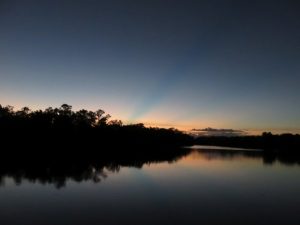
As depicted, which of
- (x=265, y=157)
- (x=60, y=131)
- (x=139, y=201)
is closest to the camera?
(x=139, y=201)

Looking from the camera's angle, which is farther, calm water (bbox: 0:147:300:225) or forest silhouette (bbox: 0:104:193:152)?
forest silhouette (bbox: 0:104:193:152)

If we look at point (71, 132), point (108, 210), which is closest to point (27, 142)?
point (71, 132)

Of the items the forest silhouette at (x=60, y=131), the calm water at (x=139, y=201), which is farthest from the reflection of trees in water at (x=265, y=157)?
the calm water at (x=139, y=201)

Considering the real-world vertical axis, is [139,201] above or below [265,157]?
below

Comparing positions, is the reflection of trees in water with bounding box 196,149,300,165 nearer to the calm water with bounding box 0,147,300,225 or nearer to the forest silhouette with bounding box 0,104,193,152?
the forest silhouette with bounding box 0,104,193,152

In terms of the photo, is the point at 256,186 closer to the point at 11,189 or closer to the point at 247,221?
the point at 247,221

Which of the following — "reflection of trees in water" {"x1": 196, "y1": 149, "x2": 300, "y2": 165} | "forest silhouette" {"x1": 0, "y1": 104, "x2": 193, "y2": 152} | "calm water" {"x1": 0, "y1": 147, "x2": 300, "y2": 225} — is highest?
"forest silhouette" {"x1": 0, "y1": 104, "x2": 193, "y2": 152}

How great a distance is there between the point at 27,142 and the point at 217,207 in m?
43.1

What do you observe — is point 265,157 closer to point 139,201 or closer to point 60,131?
point 60,131

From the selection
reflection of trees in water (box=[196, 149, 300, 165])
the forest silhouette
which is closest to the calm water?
the forest silhouette

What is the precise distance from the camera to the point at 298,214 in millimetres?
17750

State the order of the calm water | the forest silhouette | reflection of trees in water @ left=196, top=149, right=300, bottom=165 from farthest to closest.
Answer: reflection of trees in water @ left=196, top=149, right=300, bottom=165
the forest silhouette
the calm water

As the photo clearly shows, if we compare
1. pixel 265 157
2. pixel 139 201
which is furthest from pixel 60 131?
pixel 139 201

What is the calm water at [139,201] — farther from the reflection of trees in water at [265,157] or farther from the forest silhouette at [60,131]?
the reflection of trees in water at [265,157]
